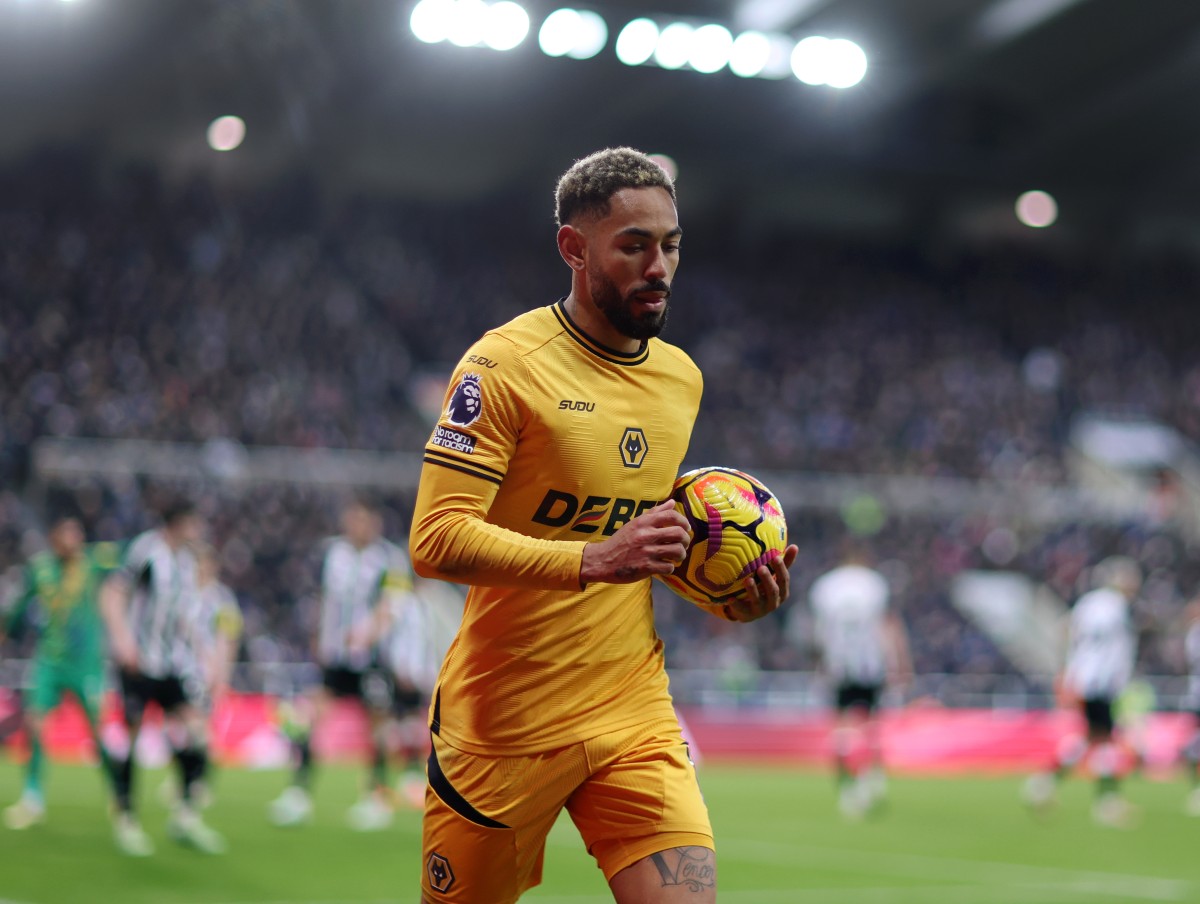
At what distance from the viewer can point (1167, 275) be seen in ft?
130

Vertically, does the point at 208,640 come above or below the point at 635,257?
below

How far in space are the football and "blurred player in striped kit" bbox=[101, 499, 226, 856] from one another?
22.5 ft

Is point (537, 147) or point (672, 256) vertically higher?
point (537, 147)

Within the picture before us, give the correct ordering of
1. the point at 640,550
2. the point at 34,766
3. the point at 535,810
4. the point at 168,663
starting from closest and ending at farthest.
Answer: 1. the point at 640,550
2. the point at 535,810
3. the point at 168,663
4. the point at 34,766

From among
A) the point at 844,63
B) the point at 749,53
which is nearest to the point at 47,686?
the point at 749,53

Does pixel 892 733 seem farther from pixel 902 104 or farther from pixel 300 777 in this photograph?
pixel 902 104

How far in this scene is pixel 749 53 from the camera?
27344 mm

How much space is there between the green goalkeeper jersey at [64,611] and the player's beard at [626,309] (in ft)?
27.8

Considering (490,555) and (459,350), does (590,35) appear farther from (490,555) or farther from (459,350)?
(490,555)

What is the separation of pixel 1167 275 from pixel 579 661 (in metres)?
38.7

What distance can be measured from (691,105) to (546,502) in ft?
93.9

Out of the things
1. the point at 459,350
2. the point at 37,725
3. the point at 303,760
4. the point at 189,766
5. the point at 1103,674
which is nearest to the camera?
the point at 189,766

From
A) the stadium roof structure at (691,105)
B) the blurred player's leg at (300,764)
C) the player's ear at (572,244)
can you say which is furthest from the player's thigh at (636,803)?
the stadium roof structure at (691,105)

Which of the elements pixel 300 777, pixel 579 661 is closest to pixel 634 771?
pixel 579 661
